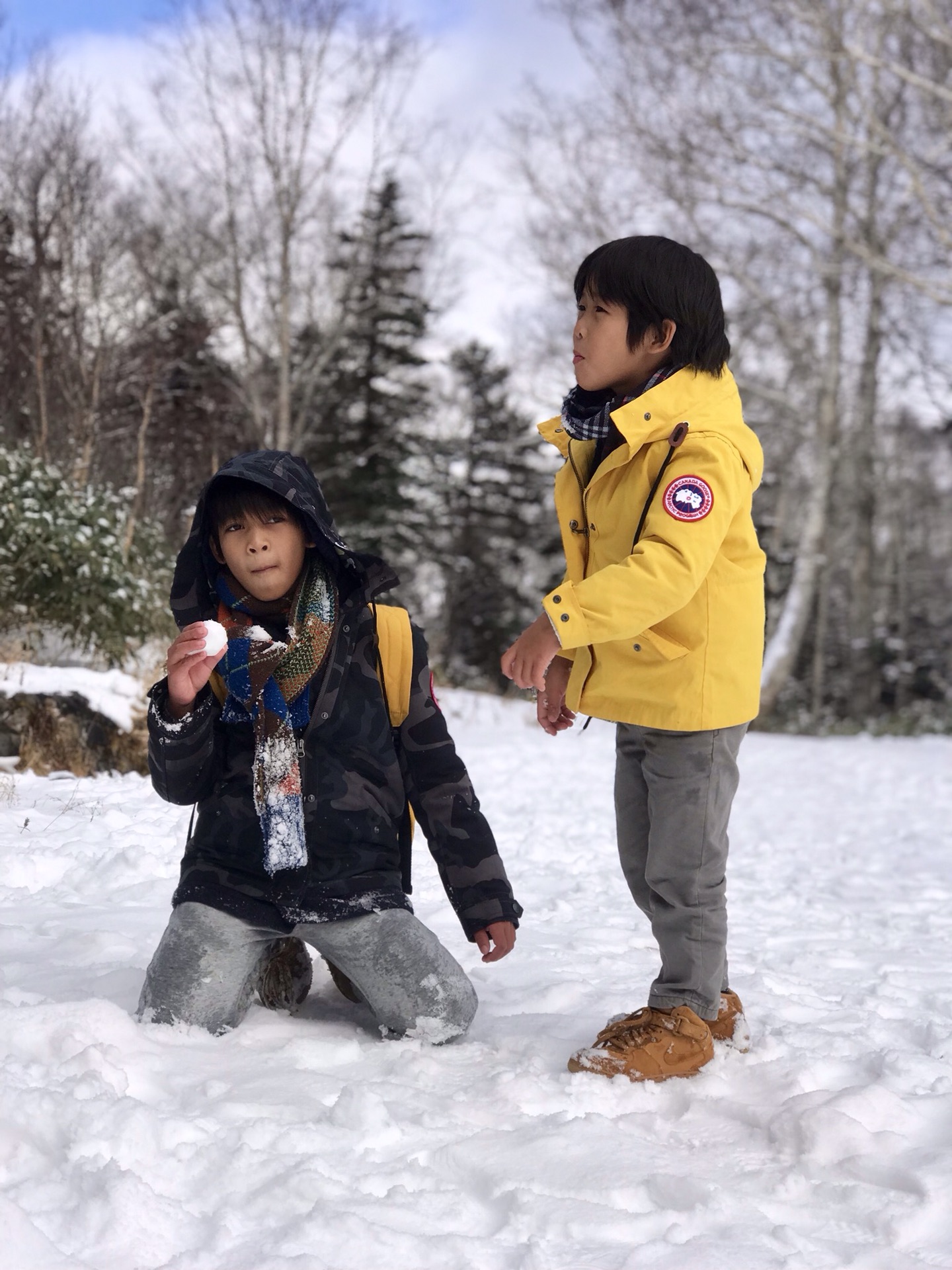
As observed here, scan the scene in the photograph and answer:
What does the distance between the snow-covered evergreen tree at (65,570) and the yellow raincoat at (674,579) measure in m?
3.48

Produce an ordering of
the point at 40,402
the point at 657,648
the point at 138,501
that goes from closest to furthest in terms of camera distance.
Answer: the point at 657,648 → the point at 138,501 → the point at 40,402

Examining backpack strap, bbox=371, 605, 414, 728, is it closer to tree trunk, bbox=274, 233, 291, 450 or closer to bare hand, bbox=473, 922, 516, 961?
bare hand, bbox=473, 922, 516, 961

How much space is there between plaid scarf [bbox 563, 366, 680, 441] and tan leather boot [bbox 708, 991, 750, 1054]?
3.87 ft

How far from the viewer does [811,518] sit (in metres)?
Result: 13.0

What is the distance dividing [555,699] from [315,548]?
1.97 ft

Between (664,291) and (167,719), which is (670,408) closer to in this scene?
(664,291)

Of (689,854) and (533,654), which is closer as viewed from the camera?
(533,654)

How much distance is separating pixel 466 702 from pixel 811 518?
5728mm

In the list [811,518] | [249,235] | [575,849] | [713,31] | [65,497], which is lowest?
[575,849]

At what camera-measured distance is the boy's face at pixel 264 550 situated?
216cm

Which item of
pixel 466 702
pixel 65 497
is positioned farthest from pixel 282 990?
pixel 466 702

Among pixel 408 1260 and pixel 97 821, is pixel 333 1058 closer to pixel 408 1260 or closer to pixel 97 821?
pixel 408 1260

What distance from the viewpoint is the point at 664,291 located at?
1986mm

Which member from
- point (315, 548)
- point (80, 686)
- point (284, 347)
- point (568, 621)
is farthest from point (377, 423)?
point (568, 621)
